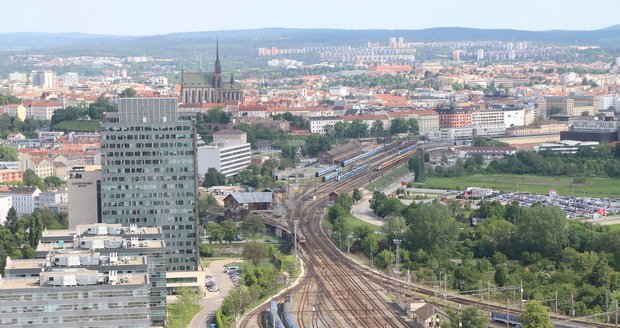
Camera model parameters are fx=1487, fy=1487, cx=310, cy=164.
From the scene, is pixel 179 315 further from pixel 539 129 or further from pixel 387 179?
pixel 539 129

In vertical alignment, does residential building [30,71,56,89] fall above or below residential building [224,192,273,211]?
below

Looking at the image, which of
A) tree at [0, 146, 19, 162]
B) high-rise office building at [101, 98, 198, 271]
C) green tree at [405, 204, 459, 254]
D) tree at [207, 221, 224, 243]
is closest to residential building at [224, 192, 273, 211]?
tree at [207, 221, 224, 243]

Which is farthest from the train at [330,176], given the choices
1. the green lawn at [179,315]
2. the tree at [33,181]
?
the green lawn at [179,315]

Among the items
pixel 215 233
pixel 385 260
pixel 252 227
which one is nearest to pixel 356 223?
pixel 252 227

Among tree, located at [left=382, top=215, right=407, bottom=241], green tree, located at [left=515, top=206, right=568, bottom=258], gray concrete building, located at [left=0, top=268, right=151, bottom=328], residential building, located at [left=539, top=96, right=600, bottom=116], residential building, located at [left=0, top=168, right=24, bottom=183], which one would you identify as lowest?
residential building, located at [left=539, top=96, right=600, bottom=116]

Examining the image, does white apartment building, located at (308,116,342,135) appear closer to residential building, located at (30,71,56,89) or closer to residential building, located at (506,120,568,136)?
residential building, located at (506,120,568,136)

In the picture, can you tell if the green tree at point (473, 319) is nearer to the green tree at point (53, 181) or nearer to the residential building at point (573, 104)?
the green tree at point (53, 181)

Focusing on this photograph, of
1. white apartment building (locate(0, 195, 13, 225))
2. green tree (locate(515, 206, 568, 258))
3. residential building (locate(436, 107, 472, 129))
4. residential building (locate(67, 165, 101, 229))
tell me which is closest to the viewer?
residential building (locate(67, 165, 101, 229))
